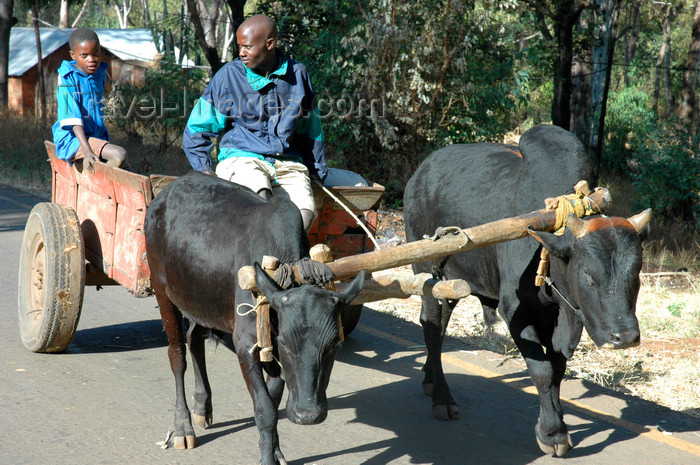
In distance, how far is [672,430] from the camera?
188 inches

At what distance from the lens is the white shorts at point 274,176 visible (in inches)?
194

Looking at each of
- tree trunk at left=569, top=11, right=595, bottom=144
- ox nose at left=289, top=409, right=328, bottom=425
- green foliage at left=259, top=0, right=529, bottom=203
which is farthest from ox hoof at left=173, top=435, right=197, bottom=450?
tree trunk at left=569, top=11, right=595, bottom=144

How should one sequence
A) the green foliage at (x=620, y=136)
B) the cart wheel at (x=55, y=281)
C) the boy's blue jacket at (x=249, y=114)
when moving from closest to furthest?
the boy's blue jacket at (x=249, y=114), the cart wheel at (x=55, y=281), the green foliage at (x=620, y=136)

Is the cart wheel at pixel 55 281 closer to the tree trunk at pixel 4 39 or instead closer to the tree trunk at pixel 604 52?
the tree trunk at pixel 604 52

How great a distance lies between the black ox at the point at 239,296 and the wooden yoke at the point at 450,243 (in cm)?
27

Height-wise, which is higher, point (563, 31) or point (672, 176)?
point (563, 31)

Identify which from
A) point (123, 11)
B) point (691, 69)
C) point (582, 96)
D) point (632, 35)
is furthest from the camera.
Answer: point (123, 11)

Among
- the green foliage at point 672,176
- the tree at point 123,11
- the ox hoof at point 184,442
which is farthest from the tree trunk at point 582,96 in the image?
the tree at point 123,11

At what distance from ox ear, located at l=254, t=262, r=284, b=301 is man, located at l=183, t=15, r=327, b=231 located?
6.08 feet

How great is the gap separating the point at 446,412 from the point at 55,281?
9.95ft

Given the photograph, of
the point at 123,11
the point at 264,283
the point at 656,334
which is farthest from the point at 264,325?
the point at 123,11

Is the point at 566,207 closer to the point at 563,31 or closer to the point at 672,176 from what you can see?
the point at 672,176

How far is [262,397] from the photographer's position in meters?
3.78

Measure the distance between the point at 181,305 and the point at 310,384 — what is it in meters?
1.39
